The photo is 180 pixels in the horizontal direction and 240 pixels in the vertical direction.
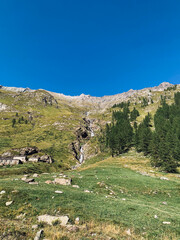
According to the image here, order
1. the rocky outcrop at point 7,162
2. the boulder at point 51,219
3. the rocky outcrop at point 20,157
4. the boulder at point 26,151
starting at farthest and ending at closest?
the boulder at point 26,151
the rocky outcrop at point 20,157
the rocky outcrop at point 7,162
the boulder at point 51,219

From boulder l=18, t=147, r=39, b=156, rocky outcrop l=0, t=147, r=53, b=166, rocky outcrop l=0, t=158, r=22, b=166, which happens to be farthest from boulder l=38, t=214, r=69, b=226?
boulder l=18, t=147, r=39, b=156

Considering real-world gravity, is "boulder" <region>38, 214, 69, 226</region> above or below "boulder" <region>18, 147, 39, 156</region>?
above

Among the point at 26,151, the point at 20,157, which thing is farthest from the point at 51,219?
the point at 26,151

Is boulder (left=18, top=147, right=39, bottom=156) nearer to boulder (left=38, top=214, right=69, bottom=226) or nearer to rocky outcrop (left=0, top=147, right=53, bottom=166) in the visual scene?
rocky outcrop (left=0, top=147, right=53, bottom=166)

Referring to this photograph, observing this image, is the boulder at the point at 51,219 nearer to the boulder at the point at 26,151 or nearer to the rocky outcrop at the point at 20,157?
the rocky outcrop at the point at 20,157

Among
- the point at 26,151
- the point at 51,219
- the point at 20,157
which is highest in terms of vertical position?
the point at 51,219

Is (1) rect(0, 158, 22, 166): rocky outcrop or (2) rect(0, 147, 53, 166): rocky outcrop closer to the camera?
(1) rect(0, 158, 22, 166): rocky outcrop

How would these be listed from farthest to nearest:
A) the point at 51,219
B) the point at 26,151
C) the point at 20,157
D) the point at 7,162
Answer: the point at 26,151
the point at 20,157
the point at 7,162
the point at 51,219

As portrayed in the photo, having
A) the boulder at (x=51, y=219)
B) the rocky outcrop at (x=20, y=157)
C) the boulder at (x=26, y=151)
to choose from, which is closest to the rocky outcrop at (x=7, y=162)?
the rocky outcrop at (x=20, y=157)

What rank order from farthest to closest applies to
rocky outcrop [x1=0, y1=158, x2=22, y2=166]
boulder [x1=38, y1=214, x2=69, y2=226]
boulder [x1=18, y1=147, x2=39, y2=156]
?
boulder [x1=18, y1=147, x2=39, y2=156] → rocky outcrop [x1=0, y1=158, x2=22, y2=166] → boulder [x1=38, y1=214, x2=69, y2=226]

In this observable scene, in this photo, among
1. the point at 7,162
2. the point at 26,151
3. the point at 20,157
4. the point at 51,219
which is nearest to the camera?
the point at 51,219

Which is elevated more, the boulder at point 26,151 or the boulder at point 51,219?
→ the boulder at point 51,219

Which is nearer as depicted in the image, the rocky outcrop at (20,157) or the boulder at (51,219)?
the boulder at (51,219)

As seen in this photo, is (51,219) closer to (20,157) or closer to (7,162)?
(7,162)
